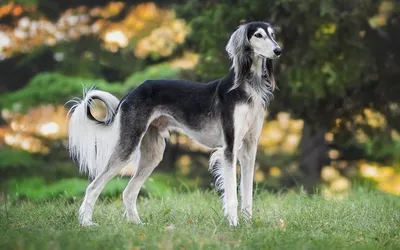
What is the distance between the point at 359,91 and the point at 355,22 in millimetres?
1414

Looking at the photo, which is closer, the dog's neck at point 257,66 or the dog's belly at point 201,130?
the dog's neck at point 257,66

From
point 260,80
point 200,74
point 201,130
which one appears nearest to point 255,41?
point 260,80

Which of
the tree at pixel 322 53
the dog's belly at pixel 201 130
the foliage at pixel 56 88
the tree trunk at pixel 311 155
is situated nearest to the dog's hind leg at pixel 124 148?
the dog's belly at pixel 201 130

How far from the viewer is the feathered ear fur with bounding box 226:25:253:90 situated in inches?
247

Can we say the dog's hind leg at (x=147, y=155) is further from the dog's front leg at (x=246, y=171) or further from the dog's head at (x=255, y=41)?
the dog's head at (x=255, y=41)

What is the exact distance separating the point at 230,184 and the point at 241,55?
1.14 metres

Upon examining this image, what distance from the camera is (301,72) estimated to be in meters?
11.8

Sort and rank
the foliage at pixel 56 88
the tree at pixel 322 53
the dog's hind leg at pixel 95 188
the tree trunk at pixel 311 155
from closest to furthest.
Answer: the dog's hind leg at pixel 95 188, the tree at pixel 322 53, the foliage at pixel 56 88, the tree trunk at pixel 311 155

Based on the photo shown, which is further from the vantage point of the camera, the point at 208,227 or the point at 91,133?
the point at 91,133

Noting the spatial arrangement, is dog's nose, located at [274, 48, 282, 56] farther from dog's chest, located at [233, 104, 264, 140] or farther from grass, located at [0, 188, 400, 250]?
grass, located at [0, 188, 400, 250]

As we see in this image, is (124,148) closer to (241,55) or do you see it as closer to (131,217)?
(131,217)

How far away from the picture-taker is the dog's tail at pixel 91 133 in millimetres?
6984

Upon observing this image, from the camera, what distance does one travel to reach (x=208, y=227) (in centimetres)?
610

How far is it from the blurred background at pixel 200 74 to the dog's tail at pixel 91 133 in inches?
64.0
